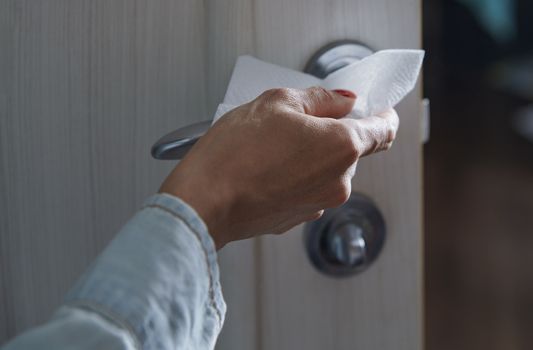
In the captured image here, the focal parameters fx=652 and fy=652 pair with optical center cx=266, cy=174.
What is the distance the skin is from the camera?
25cm

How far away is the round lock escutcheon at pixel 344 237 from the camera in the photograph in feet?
1.13

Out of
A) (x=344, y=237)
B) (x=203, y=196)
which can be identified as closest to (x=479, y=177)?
(x=344, y=237)

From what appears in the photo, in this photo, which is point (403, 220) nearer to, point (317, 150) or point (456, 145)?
point (317, 150)

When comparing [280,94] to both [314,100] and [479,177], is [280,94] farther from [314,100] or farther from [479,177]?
[479,177]

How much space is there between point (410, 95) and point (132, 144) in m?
0.15

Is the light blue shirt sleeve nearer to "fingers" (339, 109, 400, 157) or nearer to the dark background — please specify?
"fingers" (339, 109, 400, 157)

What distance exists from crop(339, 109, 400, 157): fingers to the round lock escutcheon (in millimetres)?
47

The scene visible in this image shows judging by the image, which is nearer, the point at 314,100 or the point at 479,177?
the point at 314,100

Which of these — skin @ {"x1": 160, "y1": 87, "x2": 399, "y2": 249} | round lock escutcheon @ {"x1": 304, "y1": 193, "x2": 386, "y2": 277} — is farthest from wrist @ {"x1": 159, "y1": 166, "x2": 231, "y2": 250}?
round lock escutcheon @ {"x1": 304, "y1": 193, "x2": 386, "y2": 277}

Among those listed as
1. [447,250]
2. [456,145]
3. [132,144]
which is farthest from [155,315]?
[456,145]

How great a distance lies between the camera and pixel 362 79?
0.31 metres

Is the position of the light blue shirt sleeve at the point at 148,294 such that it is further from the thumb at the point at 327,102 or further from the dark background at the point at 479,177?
the dark background at the point at 479,177

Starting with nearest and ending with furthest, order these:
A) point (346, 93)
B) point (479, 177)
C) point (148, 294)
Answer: point (148, 294), point (346, 93), point (479, 177)

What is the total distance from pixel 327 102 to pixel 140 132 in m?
0.10
